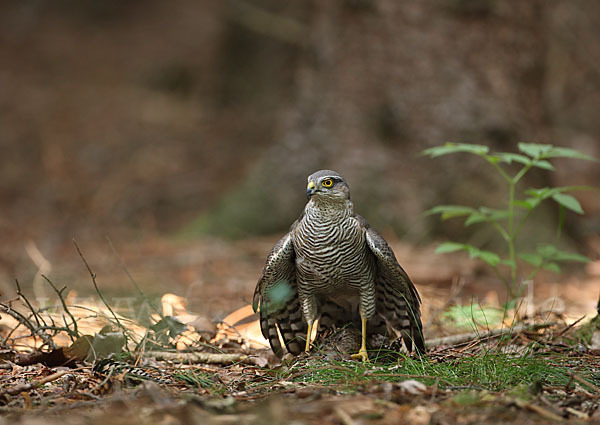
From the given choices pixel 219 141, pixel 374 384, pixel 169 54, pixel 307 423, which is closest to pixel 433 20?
pixel 374 384

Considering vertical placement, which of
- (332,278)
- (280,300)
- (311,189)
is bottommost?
(280,300)

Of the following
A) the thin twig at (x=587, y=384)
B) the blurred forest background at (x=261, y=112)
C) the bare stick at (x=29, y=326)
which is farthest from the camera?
the blurred forest background at (x=261, y=112)

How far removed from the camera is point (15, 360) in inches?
126

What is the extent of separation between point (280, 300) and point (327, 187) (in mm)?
778

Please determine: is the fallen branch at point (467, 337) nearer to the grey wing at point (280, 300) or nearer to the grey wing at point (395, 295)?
the grey wing at point (395, 295)

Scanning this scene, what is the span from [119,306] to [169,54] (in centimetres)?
1046

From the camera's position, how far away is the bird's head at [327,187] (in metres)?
3.55

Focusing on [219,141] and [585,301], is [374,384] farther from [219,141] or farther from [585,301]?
[219,141]

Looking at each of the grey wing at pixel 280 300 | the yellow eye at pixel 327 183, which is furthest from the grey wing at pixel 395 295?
the grey wing at pixel 280 300

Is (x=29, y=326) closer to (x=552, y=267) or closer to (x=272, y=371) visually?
(x=272, y=371)

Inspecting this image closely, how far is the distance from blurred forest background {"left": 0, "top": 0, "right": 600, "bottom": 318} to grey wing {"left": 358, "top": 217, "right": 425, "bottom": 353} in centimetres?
234

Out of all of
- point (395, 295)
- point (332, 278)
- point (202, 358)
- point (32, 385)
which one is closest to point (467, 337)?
point (395, 295)

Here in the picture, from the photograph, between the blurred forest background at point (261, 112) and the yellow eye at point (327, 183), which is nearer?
the yellow eye at point (327, 183)

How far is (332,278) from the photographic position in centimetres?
349
